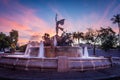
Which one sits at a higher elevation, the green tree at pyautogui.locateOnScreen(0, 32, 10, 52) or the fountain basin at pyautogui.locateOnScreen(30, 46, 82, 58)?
the green tree at pyautogui.locateOnScreen(0, 32, 10, 52)

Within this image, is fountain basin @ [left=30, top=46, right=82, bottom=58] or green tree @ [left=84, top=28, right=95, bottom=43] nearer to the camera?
fountain basin @ [left=30, top=46, right=82, bottom=58]

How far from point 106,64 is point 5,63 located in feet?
26.1

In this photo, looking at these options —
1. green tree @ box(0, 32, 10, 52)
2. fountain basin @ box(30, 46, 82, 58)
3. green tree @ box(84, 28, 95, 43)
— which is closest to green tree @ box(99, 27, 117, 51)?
green tree @ box(84, 28, 95, 43)

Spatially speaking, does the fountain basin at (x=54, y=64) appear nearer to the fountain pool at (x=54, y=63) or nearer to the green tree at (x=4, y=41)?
the fountain pool at (x=54, y=63)

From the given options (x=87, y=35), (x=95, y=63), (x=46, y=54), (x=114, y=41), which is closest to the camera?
(x=95, y=63)

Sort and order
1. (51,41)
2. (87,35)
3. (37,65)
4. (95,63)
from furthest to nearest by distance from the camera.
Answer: (87,35) < (51,41) < (95,63) < (37,65)

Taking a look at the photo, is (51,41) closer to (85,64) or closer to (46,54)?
(46,54)

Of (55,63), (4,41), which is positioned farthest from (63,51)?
(4,41)

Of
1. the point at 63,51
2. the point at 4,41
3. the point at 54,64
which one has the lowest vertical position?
the point at 54,64

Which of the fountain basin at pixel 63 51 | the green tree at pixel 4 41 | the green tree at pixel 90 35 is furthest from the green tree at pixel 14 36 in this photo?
the fountain basin at pixel 63 51

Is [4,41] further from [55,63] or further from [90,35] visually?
[55,63]

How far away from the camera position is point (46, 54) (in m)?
15.7

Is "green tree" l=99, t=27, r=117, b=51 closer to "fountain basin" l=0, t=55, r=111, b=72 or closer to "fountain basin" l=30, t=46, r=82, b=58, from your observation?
"fountain basin" l=30, t=46, r=82, b=58

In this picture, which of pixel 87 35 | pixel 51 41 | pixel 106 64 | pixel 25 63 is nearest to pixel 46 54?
pixel 51 41
